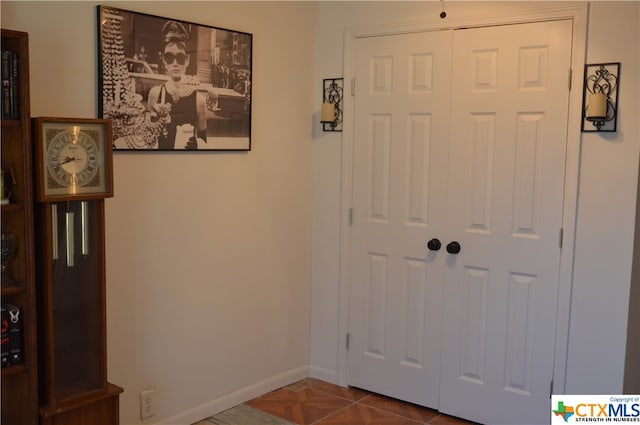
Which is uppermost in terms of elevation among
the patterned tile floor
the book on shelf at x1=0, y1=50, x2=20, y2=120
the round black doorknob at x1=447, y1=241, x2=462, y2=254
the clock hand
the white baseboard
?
the book on shelf at x1=0, y1=50, x2=20, y2=120

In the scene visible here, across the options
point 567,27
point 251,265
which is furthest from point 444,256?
point 567,27

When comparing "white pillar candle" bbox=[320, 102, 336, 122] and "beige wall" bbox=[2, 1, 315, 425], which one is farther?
"white pillar candle" bbox=[320, 102, 336, 122]

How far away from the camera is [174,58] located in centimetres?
315

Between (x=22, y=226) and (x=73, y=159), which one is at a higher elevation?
(x=73, y=159)

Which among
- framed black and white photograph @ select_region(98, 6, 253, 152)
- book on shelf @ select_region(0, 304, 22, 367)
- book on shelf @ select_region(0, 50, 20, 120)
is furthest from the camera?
framed black and white photograph @ select_region(98, 6, 253, 152)

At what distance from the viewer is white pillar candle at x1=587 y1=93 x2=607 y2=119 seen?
2.95 metres

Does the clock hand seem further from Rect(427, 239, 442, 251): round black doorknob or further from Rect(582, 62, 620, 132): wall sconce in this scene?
Rect(582, 62, 620, 132): wall sconce

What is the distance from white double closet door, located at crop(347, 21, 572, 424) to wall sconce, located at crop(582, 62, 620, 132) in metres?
0.11

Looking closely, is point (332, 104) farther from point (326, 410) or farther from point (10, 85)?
point (10, 85)

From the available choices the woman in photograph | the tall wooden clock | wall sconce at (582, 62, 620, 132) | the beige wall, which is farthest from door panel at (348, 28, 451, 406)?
the tall wooden clock

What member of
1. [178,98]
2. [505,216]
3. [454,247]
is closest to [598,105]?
[505,216]

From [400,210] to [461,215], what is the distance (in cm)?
36

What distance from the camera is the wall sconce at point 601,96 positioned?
2.96 metres

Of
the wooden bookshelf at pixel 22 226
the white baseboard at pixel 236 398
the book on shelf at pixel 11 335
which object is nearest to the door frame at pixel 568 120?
the white baseboard at pixel 236 398
